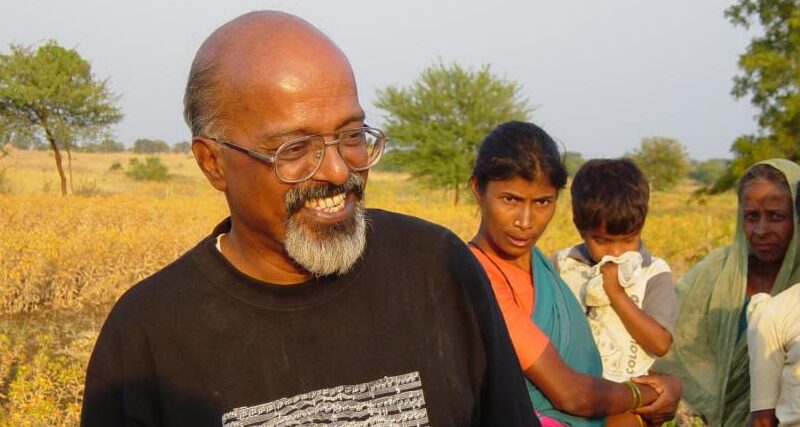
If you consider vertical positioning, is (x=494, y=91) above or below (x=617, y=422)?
above

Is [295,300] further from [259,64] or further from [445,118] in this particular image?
[445,118]

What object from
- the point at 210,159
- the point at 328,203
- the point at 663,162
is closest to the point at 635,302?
the point at 328,203

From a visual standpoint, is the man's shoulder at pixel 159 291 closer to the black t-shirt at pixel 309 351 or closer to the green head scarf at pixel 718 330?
the black t-shirt at pixel 309 351

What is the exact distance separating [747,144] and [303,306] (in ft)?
85.4

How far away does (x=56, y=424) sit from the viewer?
3934mm

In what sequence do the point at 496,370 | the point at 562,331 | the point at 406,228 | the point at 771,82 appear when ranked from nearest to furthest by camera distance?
the point at 496,370 → the point at 406,228 → the point at 562,331 → the point at 771,82

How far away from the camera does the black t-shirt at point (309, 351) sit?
5.03 feet

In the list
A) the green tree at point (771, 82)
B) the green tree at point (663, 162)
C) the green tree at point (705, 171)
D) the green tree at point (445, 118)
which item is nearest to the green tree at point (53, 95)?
the green tree at point (445, 118)

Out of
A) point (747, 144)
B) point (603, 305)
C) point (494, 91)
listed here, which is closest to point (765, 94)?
point (747, 144)

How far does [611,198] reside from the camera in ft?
9.37

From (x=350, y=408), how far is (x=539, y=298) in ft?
3.31

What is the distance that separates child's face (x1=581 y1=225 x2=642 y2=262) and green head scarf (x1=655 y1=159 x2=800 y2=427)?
2.79 ft

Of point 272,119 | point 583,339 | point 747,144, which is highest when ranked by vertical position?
point 747,144

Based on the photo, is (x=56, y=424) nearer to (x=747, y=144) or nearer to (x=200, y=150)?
(x=200, y=150)
